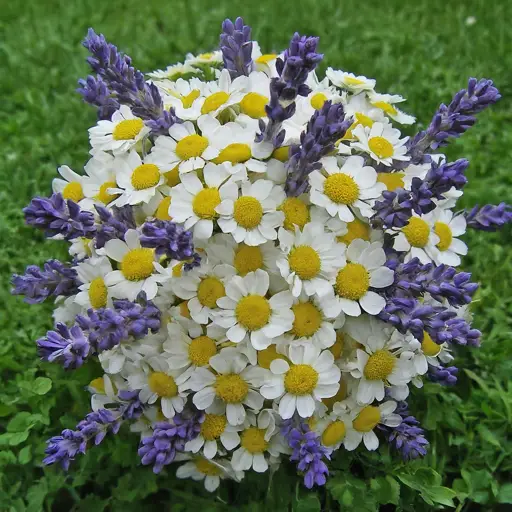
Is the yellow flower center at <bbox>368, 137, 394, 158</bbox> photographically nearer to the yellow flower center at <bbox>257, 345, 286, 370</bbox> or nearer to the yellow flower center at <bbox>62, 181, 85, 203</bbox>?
the yellow flower center at <bbox>257, 345, 286, 370</bbox>

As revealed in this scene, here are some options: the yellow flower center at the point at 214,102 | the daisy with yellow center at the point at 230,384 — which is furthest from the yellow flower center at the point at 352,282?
the yellow flower center at the point at 214,102

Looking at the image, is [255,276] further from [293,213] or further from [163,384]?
[163,384]

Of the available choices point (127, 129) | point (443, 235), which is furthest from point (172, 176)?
point (443, 235)

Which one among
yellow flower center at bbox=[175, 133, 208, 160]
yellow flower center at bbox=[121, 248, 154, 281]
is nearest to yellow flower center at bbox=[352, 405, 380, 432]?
yellow flower center at bbox=[121, 248, 154, 281]

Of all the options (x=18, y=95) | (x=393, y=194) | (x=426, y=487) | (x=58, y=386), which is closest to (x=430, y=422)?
(x=426, y=487)

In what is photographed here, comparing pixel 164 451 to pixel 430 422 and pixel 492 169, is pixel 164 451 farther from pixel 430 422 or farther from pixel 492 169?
pixel 492 169

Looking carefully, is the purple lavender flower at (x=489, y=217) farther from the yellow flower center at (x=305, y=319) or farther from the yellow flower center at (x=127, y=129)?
the yellow flower center at (x=127, y=129)
